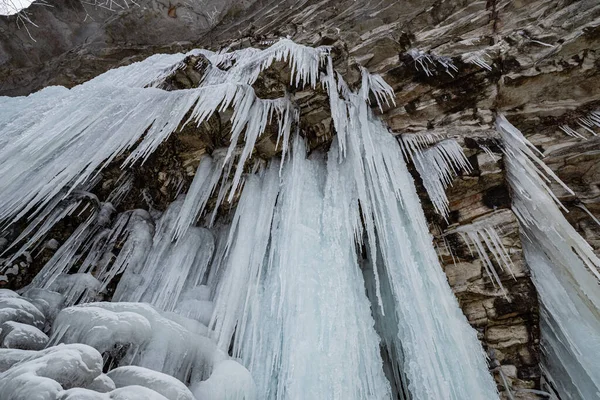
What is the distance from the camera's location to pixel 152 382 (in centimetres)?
177

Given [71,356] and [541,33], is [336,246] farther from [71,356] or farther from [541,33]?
[541,33]

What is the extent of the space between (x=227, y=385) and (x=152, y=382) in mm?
586

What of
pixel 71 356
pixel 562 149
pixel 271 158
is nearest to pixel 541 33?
pixel 562 149

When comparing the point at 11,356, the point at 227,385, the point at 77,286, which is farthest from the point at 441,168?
the point at 77,286

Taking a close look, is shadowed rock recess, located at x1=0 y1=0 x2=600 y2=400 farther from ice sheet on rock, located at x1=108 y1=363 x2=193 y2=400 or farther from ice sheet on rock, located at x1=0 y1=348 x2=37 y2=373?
ice sheet on rock, located at x1=108 y1=363 x2=193 y2=400

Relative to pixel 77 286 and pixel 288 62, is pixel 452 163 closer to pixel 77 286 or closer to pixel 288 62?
pixel 288 62

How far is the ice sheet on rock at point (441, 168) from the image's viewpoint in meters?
3.55

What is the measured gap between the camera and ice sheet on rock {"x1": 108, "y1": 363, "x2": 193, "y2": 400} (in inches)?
68.4

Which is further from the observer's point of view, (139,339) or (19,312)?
(19,312)

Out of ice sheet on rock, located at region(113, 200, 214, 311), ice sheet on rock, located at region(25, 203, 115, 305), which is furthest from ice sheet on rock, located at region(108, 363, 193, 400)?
ice sheet on rock, located at region(25, 203, 115, 305)

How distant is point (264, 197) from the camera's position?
379 centimetres

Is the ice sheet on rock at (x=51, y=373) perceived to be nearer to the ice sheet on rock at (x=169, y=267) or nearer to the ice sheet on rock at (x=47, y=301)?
the ice sheet on rock at (x=47, y=301)

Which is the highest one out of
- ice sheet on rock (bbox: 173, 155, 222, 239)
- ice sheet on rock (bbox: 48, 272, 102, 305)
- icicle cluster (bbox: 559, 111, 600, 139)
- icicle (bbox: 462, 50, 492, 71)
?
icicle (bbox: 462, 50, 492, 71)

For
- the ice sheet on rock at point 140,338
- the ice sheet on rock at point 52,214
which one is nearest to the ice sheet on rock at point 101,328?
the ice sheet on rock at point 140,338
